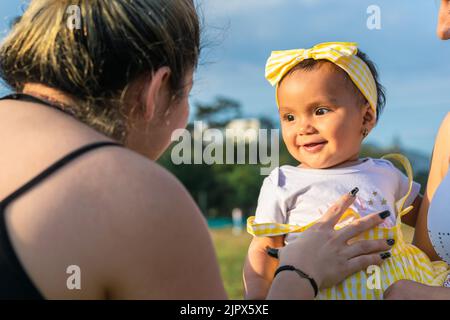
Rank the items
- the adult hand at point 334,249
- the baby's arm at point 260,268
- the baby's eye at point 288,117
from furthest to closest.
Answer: the baby's eye at point 288,117, the baby's arm at point 260,268, the adult hand at point 334,249

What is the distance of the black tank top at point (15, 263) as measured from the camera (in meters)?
1.56

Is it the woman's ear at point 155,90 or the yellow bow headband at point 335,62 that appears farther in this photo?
the yellow bow headband at point 335,62

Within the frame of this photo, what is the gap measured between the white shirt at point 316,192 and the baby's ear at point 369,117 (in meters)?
0.21

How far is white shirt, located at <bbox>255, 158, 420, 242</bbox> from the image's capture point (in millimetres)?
2617

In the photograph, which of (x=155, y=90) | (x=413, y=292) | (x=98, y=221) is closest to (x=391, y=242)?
(x=413, y=292)

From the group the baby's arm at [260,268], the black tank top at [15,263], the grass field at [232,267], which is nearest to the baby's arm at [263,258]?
the baby's arm at [260,268]

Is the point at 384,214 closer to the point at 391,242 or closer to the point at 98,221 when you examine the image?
the point at 391,242

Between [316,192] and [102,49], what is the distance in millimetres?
1234

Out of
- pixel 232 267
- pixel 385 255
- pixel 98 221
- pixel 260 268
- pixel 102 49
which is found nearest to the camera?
pixel 98 221

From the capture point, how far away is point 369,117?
2848mm

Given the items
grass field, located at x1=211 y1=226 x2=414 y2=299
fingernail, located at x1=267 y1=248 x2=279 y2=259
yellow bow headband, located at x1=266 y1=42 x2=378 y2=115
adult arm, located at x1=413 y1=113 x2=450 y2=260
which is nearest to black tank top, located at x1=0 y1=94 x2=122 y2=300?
fingernail, located at x1=267 y1=248 x2=279 y2=259

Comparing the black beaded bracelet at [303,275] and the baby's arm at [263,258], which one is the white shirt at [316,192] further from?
the black beaded bracelet at [303,275]

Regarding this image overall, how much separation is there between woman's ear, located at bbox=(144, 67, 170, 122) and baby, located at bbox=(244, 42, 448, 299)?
826mm

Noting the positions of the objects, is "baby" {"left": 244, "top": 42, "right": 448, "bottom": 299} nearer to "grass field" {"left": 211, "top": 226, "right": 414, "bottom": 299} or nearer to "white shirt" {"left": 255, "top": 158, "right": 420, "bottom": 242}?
"white shirt" {"left": 255, "top": 158, "right": 420, "bottom": 242}
